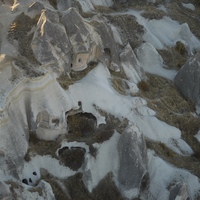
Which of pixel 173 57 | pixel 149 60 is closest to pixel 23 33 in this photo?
pixel 149 60

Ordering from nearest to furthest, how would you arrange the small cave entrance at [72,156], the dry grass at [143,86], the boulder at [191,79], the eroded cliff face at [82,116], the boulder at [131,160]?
the eroded cliff face at [82,116] < the boulder at [131,160] < the small cave entrance at [72,156] < the dry grass at [143,86] < the boulder at [191,79]

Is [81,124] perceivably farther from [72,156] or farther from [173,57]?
[173,57]

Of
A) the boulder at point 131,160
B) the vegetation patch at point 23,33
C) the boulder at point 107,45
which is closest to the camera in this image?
the boulder at point 131,160

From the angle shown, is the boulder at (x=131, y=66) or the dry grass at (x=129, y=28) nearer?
the boulder at (x=131, y=66)

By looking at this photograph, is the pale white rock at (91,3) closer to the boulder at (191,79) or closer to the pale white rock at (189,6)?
the pale white rock at (189,6)

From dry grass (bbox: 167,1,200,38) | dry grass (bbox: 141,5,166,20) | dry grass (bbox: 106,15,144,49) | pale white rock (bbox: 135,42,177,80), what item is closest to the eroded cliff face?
pale white rock (bbox: 135,42,177,80)

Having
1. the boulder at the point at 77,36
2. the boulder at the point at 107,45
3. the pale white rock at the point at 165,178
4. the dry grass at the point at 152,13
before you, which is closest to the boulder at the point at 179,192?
the pale white rock at the point at 165,178

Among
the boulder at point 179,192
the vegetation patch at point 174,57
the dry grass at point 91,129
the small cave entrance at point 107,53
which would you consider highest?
the small cave entrance at point 107,53
